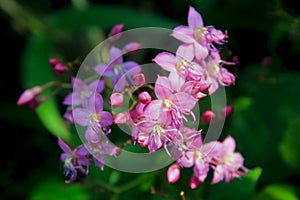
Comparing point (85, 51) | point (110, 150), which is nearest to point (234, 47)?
point (85, 51)

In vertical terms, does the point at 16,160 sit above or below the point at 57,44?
below

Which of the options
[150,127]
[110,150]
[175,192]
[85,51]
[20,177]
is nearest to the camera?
[150,127]

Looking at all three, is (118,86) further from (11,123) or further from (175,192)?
(11,123)

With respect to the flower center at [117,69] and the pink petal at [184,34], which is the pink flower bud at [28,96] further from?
the pink petal at [184,34]

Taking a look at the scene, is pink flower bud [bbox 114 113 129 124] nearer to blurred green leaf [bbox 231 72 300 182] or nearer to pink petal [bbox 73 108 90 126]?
pink petal [bbox 73 108 90 126]

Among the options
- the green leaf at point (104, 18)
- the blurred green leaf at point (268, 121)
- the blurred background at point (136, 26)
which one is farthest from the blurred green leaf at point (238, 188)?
the green leaf at point (104, 18)

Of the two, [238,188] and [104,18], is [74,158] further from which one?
[104,18]
